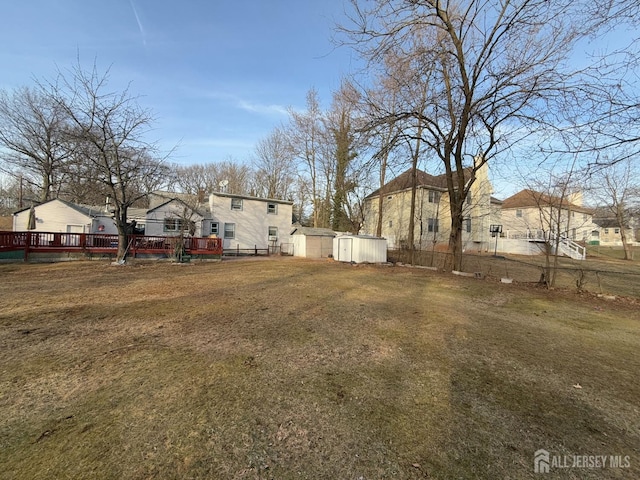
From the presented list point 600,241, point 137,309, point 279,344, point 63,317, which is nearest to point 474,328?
point 279,344

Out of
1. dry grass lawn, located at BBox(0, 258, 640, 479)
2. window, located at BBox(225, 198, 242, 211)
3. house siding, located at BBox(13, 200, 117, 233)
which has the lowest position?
dry grass lawn, located at BBox(0, 258, 640, 479)

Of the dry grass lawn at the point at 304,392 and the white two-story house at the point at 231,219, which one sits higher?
the white two-story house at the point at 231,219

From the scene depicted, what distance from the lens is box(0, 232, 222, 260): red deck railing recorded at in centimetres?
1234

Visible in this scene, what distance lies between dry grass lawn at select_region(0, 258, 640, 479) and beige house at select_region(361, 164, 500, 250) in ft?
65.8

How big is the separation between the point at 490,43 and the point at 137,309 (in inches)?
516

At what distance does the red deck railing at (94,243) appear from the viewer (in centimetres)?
1234

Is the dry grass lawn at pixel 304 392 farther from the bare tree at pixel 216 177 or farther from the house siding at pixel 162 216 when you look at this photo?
the bare tree at pixel 216 177

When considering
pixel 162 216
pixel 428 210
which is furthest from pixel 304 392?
pixel 428 210

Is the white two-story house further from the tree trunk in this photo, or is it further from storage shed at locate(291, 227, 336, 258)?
the tree trunk

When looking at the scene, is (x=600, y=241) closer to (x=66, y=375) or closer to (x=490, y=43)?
(x=490, y=43)

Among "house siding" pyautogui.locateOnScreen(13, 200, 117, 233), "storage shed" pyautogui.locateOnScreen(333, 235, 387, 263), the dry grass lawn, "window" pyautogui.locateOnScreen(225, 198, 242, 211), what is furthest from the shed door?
"house siding" pyautogui.locateOnScreen(13, 200, 117, 233)

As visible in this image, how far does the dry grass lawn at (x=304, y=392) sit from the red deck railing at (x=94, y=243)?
9.48m

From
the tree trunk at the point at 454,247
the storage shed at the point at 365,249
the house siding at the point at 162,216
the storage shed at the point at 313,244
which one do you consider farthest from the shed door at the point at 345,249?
the house siding at the point at 162,216

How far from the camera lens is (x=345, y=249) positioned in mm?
17797
